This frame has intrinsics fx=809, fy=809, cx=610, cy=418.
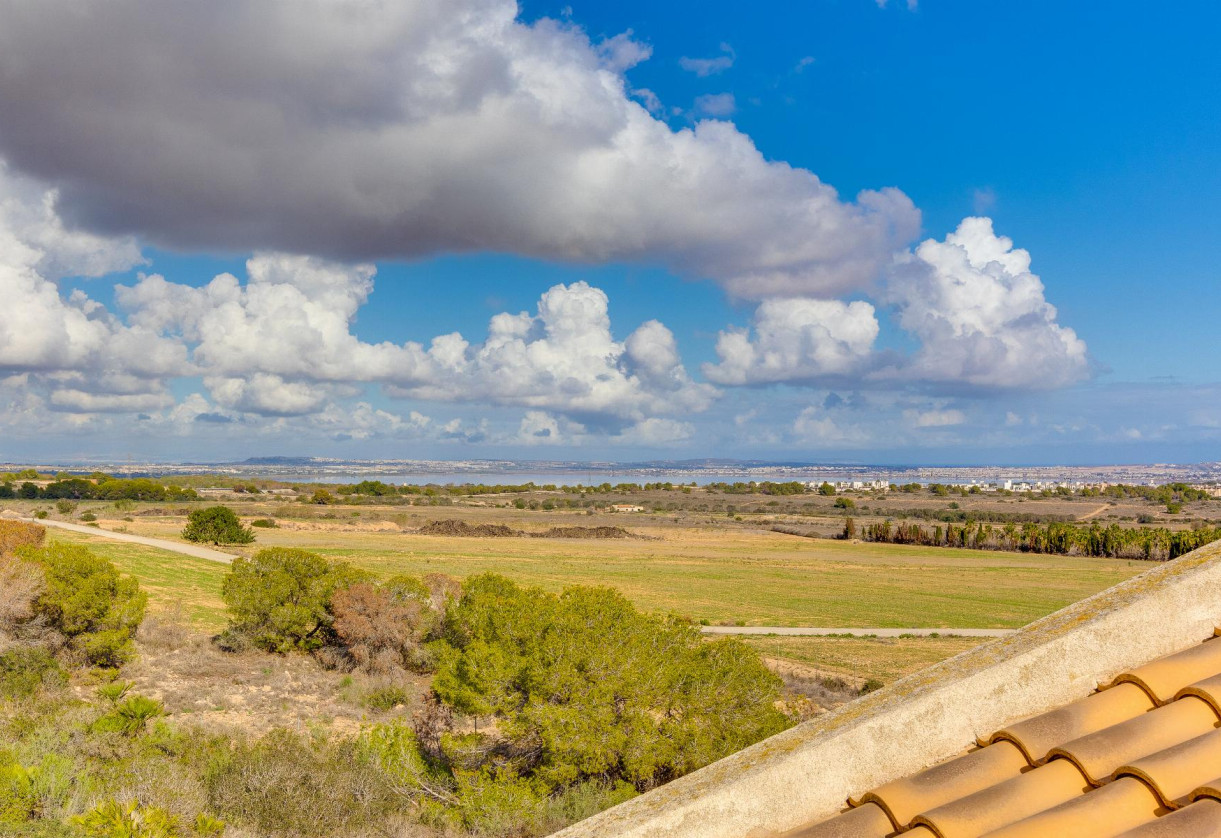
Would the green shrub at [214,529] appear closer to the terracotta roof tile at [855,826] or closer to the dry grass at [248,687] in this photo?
the dry grass at [248,687]

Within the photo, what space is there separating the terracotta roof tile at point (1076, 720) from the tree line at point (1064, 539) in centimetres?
8424

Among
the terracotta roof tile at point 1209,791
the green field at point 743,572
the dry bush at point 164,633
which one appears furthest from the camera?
the green field at point 743,572

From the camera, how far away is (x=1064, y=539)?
87.2m

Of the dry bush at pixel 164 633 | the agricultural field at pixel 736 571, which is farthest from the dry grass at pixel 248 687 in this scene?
the agricultural field at pixel 736 571

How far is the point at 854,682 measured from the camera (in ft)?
88.9

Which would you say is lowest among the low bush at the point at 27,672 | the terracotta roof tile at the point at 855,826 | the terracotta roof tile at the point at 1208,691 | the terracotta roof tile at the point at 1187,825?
the low bush at the point at 27,672

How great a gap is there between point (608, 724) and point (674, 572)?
52055mm

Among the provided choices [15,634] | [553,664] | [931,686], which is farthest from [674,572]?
[931,686]

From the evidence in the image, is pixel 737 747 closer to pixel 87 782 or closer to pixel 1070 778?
pixel 87 782

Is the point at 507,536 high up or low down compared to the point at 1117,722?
down

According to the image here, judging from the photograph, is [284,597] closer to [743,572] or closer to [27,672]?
[27,672]

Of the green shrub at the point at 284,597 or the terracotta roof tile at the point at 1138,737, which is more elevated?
the terracotta roof tile at the point at 1138,737

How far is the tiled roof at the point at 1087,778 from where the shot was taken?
2588 mm

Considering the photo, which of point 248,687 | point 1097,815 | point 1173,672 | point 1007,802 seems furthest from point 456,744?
point 1097,815
